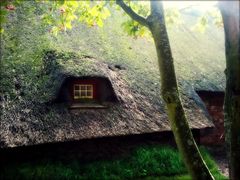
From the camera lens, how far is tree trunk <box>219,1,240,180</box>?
3.94 meters

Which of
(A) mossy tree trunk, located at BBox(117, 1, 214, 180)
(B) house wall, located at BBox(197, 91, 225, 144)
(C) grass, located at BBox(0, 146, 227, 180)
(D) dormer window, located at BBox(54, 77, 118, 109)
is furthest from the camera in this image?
(B) house wall, located at BBox(197, 91, 225, 144)

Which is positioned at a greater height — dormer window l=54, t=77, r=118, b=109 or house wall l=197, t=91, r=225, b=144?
dormer window l=54, t=77, r=118, b=109

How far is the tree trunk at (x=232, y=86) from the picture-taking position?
3936 mm

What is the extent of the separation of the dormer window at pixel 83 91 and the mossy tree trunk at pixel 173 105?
5.27 m

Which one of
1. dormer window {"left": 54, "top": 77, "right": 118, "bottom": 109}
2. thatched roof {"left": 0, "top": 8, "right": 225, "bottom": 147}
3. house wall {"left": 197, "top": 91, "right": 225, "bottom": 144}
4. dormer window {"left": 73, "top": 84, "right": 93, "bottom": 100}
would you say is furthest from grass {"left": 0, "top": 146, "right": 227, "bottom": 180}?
house wall {"left": 197, "top": 91, "right": 225, "bottom": 144}

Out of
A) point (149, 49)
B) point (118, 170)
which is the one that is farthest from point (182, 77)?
point (118, 170)

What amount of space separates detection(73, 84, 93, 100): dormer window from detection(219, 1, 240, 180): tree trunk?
6.13m

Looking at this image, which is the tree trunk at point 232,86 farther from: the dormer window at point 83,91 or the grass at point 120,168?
the dormer window at point 83,91

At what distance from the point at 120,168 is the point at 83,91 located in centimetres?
251

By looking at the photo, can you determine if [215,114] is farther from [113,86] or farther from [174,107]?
[174,107]

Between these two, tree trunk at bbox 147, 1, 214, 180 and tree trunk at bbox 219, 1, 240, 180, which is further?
tree trunk at bbox 147, 1, 214, 180

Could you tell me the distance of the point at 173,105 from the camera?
466 cm

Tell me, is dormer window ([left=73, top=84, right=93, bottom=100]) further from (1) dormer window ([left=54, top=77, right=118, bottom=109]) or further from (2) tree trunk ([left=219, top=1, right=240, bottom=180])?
(2) tree trunk ([left=219, top=1, right=240, bottom=180])

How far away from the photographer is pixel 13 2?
605cm
